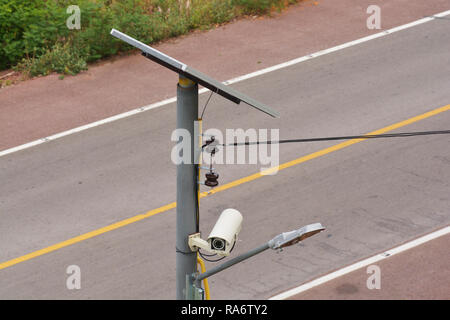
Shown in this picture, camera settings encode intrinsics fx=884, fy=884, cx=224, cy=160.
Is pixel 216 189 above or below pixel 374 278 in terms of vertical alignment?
above

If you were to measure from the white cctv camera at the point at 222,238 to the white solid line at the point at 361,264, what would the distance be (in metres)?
3.90

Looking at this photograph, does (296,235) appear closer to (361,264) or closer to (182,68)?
(182,68)

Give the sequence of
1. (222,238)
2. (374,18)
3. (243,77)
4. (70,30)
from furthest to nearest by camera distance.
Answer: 1. (374,18)
2. (70,30)
3. (243,77)
4. (222,238)

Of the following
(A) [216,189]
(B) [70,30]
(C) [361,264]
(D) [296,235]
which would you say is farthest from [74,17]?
(D) [296,235]

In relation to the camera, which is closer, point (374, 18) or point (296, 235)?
point (296, 235)

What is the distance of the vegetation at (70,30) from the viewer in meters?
19.5

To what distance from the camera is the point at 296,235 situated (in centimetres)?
866

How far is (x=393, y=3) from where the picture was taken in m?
22.0

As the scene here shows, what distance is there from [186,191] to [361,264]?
522 centimetres

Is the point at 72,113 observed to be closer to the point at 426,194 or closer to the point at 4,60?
the point at 4,60

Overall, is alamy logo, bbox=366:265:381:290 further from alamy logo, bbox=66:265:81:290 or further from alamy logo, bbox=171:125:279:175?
alamy logo, bbox=66:265:81:290

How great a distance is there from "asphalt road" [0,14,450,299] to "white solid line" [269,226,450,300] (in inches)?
5.8

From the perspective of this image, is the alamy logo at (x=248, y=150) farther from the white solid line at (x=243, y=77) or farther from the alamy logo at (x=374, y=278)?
the alamy logo at (x=374, y=278)

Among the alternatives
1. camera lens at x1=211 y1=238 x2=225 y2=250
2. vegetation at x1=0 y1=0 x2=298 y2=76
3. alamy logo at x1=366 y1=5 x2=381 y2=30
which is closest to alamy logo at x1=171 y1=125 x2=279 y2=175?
vegetation at x1=0 y1=0 x2=298 y2=76
